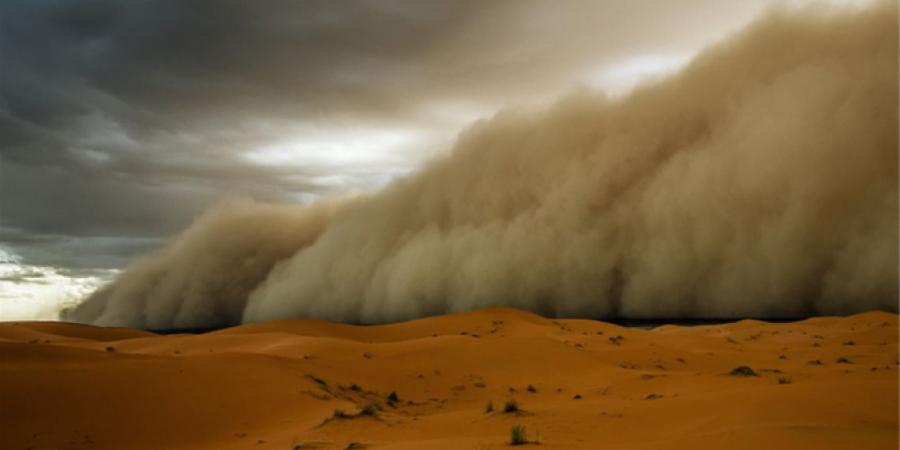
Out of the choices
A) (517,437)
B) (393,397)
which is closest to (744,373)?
(393,397)

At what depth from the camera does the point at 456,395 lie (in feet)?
42.1

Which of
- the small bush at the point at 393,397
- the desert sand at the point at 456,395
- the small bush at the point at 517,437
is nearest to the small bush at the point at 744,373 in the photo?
the desert sand at the point at 456,395

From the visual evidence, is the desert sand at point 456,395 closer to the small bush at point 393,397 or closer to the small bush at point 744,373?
the small bush at point 393,397

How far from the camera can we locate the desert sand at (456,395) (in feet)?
20.4

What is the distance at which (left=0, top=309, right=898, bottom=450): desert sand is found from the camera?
20.4 feet

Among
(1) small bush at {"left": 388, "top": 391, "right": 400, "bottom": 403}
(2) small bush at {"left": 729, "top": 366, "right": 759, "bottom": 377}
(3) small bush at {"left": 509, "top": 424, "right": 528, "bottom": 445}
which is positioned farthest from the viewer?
(1) small bush at {"left": 388, "top": 391, "right": 400, "bottom": 403}

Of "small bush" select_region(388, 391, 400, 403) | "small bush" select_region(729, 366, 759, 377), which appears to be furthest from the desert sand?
"small bush" select_region(729, 366, 759, 377)

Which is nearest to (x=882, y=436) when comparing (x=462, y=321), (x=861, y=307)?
(x=462, y=321)

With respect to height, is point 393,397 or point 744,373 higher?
point 744,373

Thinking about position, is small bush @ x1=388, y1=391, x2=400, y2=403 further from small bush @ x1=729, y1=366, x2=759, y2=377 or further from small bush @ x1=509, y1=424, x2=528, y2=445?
small bush @ x1=729, y1=366, x2=759, y2=377

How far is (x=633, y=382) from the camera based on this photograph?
37.8ft

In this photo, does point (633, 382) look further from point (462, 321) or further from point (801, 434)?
point (462, 321)

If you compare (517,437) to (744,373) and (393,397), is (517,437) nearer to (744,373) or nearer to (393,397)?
(393,397)

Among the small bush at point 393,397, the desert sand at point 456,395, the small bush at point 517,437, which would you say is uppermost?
the small bush at point 517,437
